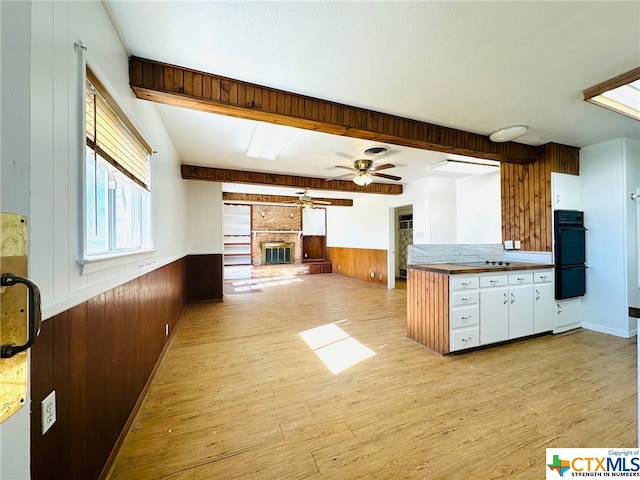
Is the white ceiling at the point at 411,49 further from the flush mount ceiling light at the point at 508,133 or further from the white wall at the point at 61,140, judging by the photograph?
the white wall at the point at 61,140

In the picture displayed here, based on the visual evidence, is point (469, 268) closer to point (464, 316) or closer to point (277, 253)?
point (464, 316)

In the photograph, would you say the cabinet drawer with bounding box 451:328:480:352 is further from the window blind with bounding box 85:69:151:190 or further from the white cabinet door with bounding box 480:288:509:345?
the window blind with bounding box 85:69:151:190

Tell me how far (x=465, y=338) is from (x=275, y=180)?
156 inches

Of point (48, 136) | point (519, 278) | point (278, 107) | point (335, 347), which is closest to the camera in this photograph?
point (48, 136)

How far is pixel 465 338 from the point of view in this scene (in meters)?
2.74

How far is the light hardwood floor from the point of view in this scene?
4.66 ft

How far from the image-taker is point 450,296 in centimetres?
267

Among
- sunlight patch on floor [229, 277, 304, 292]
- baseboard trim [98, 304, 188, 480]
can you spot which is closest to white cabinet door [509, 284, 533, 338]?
baseboard trim [98, 304, 188, 480]

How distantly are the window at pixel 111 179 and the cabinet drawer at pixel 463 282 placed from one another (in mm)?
2857

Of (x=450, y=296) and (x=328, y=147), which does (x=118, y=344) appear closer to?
(x=450, y=296)

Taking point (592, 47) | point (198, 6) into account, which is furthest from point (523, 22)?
point (198, 6)

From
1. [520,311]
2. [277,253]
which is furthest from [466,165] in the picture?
[277,253]

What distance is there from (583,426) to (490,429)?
617mm

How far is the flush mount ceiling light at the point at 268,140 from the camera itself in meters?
2.84
